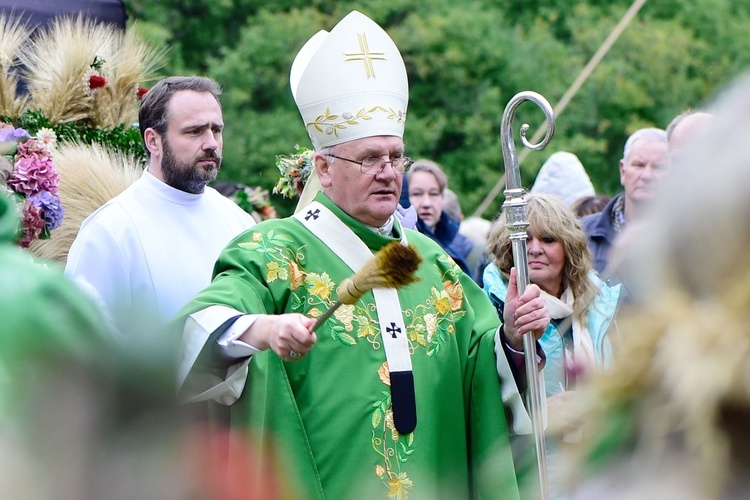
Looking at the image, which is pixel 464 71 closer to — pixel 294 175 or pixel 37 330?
pixel 294 175

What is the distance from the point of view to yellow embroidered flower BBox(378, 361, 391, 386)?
3.91m

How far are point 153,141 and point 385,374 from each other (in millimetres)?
1758

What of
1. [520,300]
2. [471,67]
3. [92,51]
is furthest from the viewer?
[471,67]

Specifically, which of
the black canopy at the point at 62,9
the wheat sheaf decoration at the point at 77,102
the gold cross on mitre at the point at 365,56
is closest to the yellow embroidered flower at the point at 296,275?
the gold cross on mitre at the point at 365,56

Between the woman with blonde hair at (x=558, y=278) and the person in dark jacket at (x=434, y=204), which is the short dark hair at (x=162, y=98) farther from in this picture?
the person in dark jacket at (x=434, y=204)

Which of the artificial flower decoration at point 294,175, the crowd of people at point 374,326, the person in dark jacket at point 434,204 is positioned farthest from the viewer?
the person in dark jacket at point 434,204

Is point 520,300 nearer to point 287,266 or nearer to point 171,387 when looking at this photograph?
point 287,266

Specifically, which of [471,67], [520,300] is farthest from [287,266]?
[471,67]

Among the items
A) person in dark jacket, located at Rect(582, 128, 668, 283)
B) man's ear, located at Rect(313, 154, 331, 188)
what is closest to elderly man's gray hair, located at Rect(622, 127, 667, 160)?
person in dark jacket, located at Rect(582, 128, 668, 283)

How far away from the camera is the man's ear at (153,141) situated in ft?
16.9

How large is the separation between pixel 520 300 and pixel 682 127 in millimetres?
2014

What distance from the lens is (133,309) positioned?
48.4 inches

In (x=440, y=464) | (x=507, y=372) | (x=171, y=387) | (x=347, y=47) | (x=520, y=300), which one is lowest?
(x=440, y=464)

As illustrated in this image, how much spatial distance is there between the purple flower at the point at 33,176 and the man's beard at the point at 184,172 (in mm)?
447
